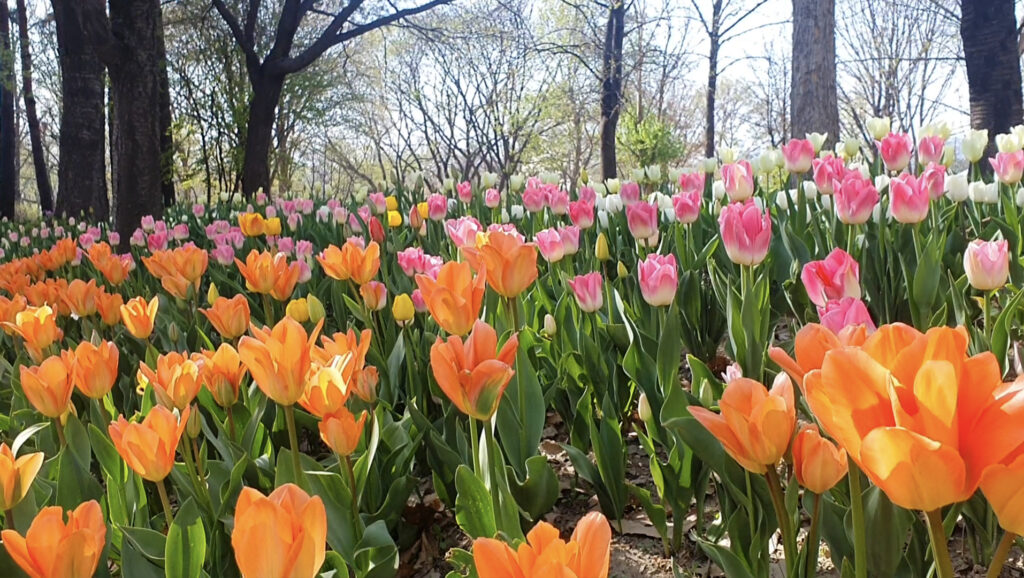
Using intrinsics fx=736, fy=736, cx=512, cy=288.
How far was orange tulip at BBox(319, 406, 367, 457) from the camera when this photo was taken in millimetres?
993

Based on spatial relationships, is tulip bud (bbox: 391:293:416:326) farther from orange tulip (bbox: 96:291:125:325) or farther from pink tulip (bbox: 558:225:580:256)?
orange tulip (bbox: 96:291:125:325)

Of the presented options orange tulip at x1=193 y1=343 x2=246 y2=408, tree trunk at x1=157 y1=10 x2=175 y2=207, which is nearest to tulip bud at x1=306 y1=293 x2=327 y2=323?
orange tulip at x1=193 y1=343 x2=246 y2=408

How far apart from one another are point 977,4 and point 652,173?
384 cm

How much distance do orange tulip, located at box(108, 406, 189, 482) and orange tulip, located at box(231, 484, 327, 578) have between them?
44cm

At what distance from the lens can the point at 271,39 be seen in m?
14.8

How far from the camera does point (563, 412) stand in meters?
1.71

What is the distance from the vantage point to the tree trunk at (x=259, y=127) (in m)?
10.7

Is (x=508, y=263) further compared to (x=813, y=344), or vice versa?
(x=508, y=263)

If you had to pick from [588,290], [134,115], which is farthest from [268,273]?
[134,115]

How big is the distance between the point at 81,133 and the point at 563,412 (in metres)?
9.20

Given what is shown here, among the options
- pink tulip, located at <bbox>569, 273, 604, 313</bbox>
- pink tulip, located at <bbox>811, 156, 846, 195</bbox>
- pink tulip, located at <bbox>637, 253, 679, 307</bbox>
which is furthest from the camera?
pink tulip, located at <bbox>811, 156, 846, 195</bbox>

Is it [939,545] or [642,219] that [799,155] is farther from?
[939,545]

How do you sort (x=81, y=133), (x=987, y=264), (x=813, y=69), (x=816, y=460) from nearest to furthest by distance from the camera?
(x=816, y=460) < (x=987, y=264) < (x=813, y=69) < (x=81, y=133)

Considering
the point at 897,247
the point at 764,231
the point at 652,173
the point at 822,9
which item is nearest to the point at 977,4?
the point at 822,9
